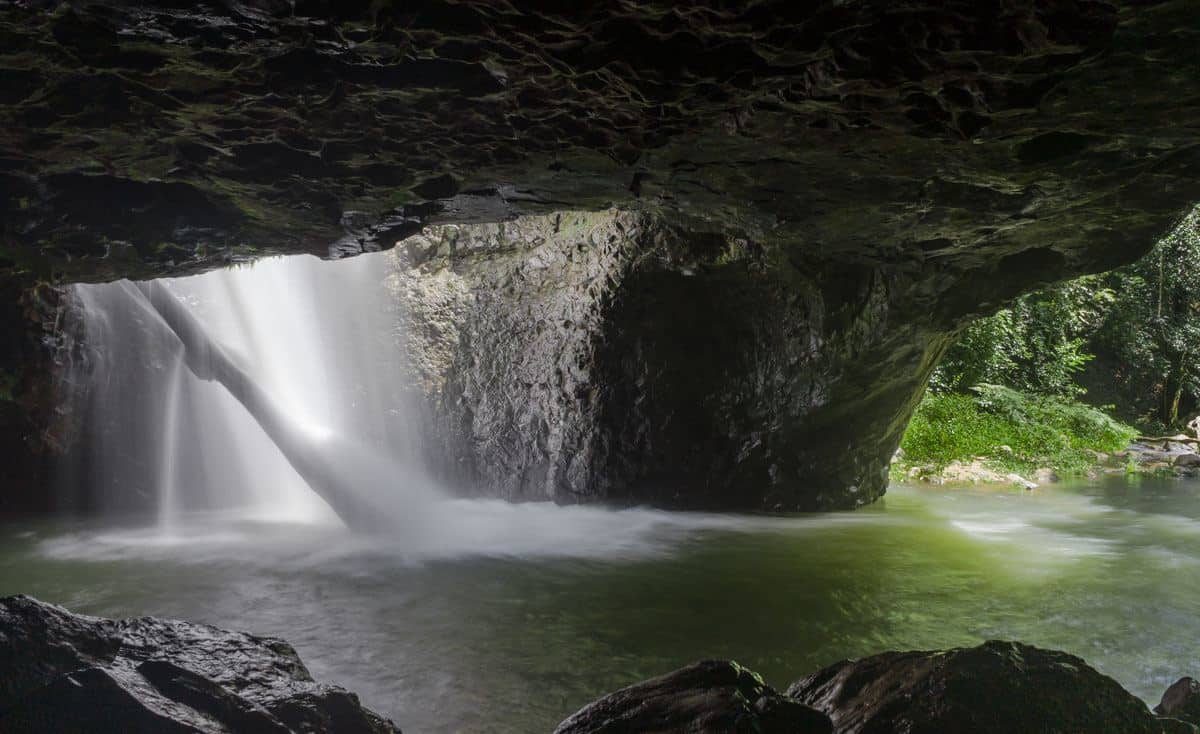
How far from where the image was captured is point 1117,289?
2281cm

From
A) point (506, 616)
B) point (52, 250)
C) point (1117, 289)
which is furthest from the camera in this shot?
point (1117, 289)

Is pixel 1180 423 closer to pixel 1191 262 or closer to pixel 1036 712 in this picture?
pixel 1191 262

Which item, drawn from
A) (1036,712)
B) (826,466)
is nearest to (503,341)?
(826,466)

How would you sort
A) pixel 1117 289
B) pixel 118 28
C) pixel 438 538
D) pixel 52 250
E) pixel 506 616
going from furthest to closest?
pixel 1117 289
pixel 438 538
pixel 52 250
pixel 506 616
pixel 118 28

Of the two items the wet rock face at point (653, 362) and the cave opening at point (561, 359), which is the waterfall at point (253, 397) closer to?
the cave opening at point (561, 359)

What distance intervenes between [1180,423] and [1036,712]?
25.6 m

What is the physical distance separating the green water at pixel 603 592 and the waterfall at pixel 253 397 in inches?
44.1

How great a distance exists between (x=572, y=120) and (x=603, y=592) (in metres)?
3.20

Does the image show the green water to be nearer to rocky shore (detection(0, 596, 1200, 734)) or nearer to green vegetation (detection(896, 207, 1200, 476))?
rocky shore (detection(0, 596, 1200, 734))

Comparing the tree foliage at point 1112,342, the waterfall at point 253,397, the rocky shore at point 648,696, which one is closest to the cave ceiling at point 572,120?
the rocky shore at point 648,696

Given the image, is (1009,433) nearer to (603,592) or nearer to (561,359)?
(561,359)

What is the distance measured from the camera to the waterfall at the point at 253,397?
8914 mm

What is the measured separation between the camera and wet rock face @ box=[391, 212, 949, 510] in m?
7.88

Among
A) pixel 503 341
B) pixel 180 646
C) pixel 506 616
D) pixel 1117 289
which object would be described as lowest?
pixel 506 616
